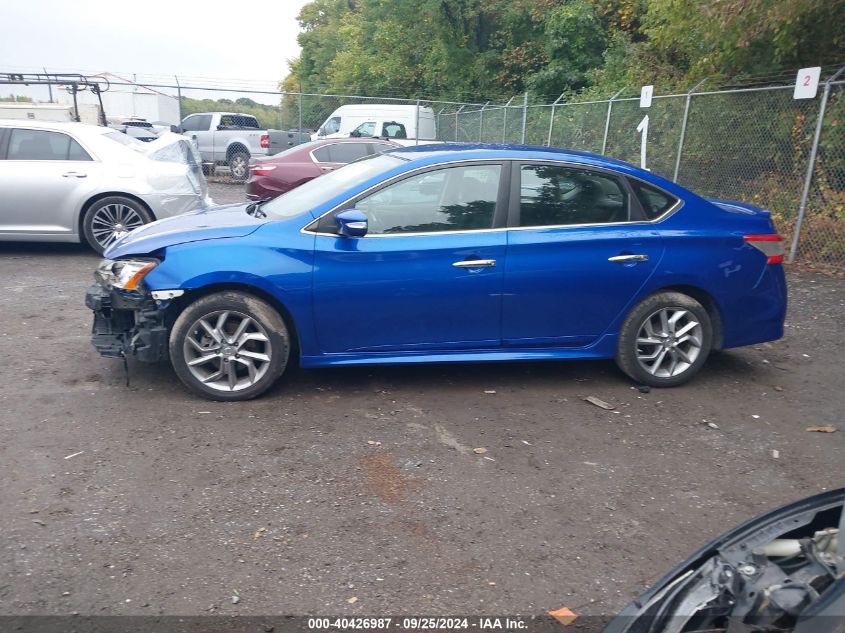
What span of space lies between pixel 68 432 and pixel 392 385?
207 centimetres

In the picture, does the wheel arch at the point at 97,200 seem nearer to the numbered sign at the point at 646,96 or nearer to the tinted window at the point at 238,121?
the numbered sign at the point at 646,96

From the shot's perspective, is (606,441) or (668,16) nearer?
→ (606,441)

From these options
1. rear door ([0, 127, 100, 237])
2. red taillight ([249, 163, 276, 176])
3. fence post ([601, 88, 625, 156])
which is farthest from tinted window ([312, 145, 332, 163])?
fence post ([601, 88, 625, 156])

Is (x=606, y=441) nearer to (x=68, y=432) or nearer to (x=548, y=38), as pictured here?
(x=68, y=432)

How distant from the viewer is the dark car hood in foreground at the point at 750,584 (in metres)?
1.74

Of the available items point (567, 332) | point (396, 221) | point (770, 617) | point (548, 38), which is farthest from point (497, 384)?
point (548, 38)

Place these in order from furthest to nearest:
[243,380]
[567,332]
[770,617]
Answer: [567,332] → [243,380] → [770,617]

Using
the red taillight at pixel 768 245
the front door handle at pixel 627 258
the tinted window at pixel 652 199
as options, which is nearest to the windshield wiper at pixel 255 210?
the front door handle at pixel 627 258

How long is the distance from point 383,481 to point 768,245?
3369 millimetres

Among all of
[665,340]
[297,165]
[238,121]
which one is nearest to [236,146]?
[238,121]

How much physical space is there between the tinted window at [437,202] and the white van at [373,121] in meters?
17.1

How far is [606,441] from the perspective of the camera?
442 cm

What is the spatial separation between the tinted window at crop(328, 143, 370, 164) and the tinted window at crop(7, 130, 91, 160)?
5499mm

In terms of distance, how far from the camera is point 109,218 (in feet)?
29.1
